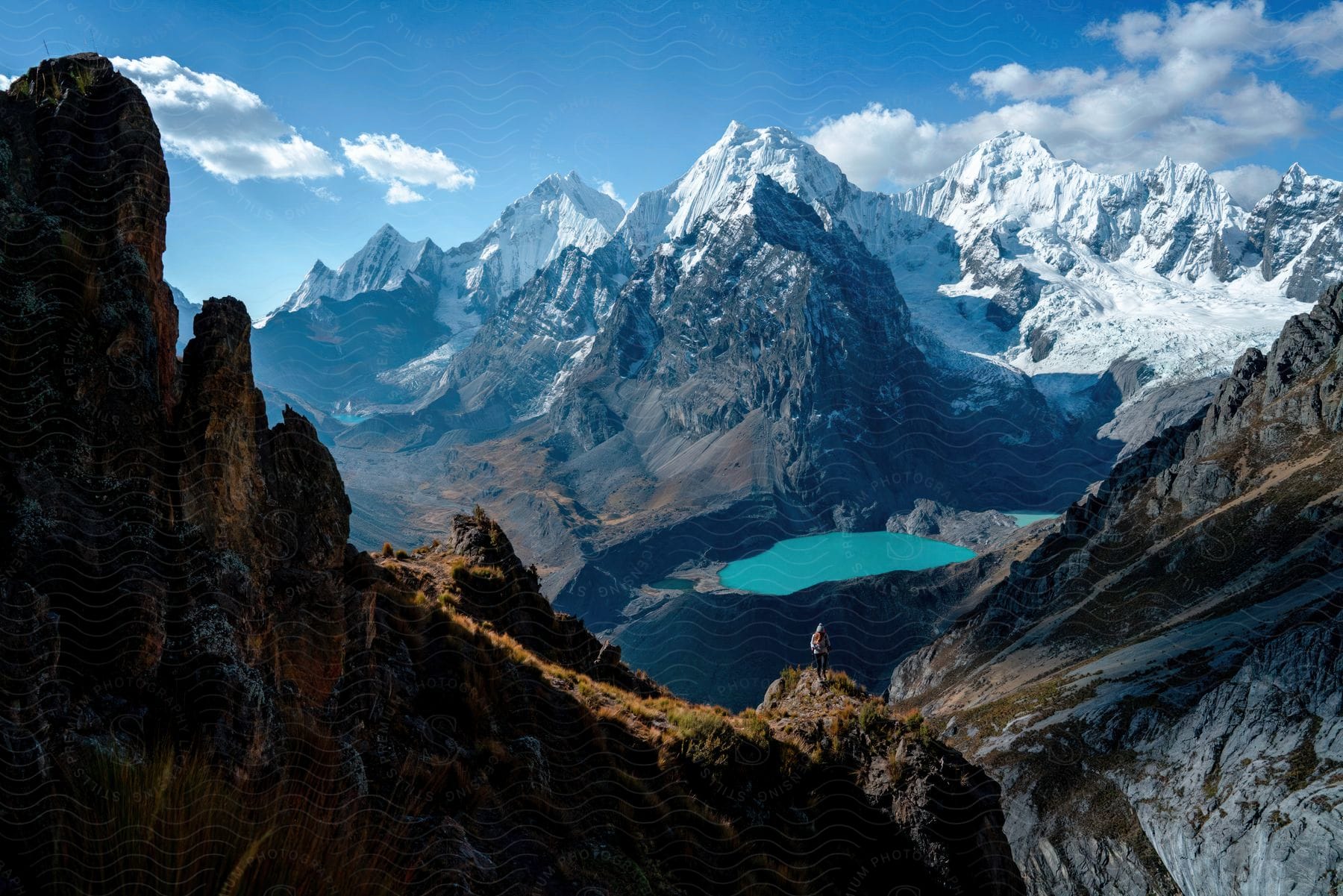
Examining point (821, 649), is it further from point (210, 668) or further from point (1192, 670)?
point (1192, 670)

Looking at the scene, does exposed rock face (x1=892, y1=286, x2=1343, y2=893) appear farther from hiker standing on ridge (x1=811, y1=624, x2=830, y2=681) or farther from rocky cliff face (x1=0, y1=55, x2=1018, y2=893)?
rocky cliff face (x1=0, y1=55, x2=1018, y2=893)

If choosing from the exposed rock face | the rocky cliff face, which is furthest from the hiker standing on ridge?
the exposed rock face

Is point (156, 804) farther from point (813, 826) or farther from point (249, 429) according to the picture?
point (813, 826)

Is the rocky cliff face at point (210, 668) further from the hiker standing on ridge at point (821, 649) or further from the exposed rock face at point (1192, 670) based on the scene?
the exposed rock face at point (1192, 670)

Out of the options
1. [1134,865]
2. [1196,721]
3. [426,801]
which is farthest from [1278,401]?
[426,801]

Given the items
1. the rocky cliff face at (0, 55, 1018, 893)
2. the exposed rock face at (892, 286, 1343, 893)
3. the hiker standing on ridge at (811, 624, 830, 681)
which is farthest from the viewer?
the exposed rock face at (892, 286, 1343, 893)

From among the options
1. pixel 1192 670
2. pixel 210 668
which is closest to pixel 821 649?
pixel 210 668

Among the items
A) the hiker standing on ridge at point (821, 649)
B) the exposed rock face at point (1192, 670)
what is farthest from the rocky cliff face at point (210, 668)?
the exposed rock face at point (1192, 670)
